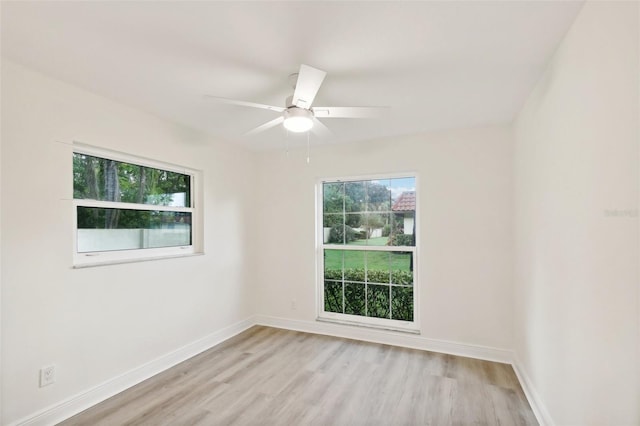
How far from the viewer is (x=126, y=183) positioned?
2723 mm

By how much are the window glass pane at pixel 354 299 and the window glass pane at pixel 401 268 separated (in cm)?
44

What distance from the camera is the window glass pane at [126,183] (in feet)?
7.84

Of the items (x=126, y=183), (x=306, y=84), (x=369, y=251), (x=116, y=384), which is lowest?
(x=116, y=384)

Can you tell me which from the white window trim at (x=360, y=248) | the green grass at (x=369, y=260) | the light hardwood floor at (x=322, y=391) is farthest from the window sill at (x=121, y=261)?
the green grass at (x=369, y=260)

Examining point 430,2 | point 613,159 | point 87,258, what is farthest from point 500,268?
point 87,258

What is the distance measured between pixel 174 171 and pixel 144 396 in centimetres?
204

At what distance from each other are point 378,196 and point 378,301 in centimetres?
129

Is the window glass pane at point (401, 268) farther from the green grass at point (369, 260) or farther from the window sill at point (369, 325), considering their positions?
the window sill at point (369, 325)

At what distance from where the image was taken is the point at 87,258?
2.38 m

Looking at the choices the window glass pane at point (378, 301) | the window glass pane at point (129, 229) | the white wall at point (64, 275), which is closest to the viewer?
the white wall at point (64, 275)

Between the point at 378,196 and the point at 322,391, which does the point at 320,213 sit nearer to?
the point at 378,196

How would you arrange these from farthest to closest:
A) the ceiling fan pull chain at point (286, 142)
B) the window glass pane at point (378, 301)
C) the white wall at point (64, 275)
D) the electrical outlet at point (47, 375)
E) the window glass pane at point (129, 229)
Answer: the window glass pane at point (378, 301)
the ceiling fan pull chain at point (286, 142)
the window glass pane at point (129, 229)
the electrical outlet at point (47, 375)
the white wall at point (64, 275)

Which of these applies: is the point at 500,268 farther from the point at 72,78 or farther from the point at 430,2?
the point at 72,78

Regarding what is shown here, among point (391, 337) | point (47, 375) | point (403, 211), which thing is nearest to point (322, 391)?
point (391, 337)
